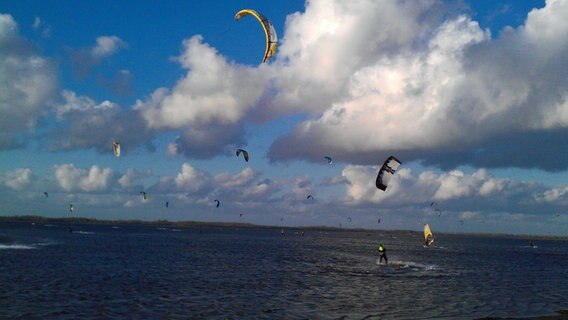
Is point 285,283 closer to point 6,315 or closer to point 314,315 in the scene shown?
point 314,315

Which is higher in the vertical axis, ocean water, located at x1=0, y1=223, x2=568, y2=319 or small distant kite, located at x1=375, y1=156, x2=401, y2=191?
small distant kite, located at x1=375, y1=156, x2=401, y2=191

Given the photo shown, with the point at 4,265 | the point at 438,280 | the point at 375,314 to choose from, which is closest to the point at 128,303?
the point at 375,314

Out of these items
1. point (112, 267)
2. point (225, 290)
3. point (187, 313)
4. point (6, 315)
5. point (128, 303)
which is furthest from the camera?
point (112, 267)

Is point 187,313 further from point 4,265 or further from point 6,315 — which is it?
point 4,265

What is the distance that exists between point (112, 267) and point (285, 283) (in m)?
14.7

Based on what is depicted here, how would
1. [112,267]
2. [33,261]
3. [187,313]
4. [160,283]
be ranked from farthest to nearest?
1. [33,261]
2. [112,267]
3. [160,283]
4. [187,313]

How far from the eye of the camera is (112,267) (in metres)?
37.3

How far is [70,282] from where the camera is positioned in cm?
2812

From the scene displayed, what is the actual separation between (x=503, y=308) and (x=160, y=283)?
59.2ft

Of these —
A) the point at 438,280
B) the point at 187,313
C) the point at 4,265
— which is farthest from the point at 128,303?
the point at 438,280

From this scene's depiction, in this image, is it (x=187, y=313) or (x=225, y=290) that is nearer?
(x=187, y=313)

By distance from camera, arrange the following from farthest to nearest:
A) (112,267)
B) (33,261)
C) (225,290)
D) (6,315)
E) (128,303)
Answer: (33,261) → (112,267) → (225,290) → (128,303) → (6,315)

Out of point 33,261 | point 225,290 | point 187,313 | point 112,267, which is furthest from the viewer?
point 33,261

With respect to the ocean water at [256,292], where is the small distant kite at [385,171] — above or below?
above
